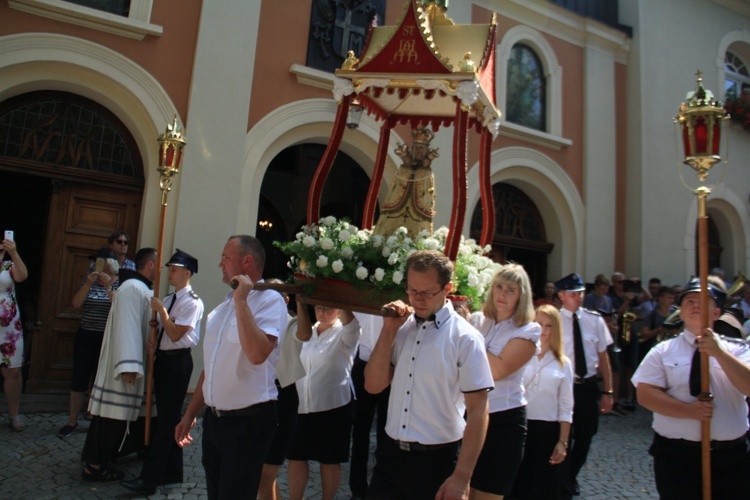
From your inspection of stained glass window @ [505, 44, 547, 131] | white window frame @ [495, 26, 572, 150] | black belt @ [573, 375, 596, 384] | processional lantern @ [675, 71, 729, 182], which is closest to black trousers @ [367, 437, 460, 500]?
processional lantern @ [675, 71, 729, 182]

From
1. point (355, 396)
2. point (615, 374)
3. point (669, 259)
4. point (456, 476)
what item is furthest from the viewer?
point (669, 259)

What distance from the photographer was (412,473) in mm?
2703

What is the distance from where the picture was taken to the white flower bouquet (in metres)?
3.39

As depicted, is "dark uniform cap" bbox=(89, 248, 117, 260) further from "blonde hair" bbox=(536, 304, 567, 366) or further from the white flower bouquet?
"blonde hair" bbox=(536, 304, 567, 366)

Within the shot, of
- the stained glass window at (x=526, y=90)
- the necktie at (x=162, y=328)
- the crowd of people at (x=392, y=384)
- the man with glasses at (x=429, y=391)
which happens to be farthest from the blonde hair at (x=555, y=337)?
the stained glass window at (x=526, y=90)

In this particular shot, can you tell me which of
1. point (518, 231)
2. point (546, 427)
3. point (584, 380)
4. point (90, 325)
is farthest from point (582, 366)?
point (518, 231)

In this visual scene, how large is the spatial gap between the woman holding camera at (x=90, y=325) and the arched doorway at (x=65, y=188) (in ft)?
3.87

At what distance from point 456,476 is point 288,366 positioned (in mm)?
1892

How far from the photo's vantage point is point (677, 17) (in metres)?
12.0

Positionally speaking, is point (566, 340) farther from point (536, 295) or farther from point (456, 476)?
point (536, 295)

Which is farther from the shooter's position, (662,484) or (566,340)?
(566,340)

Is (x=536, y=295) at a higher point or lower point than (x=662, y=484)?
higher

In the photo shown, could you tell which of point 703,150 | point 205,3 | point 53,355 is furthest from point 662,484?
point 205,3

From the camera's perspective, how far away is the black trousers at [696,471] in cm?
323
